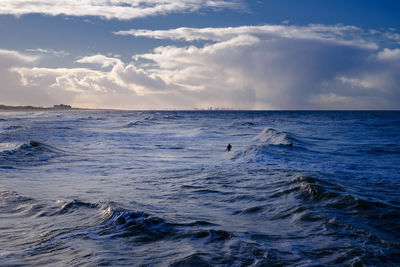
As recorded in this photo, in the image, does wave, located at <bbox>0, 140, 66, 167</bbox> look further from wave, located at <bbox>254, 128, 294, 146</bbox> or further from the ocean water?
wave, located at <bbox>254, 128, 294, 146</bbox>

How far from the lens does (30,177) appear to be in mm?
11117

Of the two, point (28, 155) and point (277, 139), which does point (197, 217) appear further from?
point (277, 139)

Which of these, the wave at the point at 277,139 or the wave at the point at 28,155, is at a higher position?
the wave at the point at 277,139

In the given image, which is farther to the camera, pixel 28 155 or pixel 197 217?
pixel 28 155

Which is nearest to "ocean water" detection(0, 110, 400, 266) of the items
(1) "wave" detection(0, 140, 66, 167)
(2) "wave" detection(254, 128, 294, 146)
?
(1) "wave" detection(0, 140, 66, 167)

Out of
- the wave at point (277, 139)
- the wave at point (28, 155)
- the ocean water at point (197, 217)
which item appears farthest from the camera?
the wave at point (277, 139)

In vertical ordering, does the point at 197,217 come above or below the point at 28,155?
above

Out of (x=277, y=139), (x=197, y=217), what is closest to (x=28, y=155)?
(x=197, y=217)

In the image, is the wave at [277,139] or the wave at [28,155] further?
the wave at [277,139]

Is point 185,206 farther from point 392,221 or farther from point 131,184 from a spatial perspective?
point 392,221

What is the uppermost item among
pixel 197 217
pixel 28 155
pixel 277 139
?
pixel 277 139

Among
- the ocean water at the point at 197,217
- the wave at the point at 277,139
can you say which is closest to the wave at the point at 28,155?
the ocean water at the point at 197,217

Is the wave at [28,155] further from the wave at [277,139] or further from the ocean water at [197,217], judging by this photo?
the wave at [277,139]

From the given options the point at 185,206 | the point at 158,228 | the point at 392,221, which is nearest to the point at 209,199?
the point at 185,206
